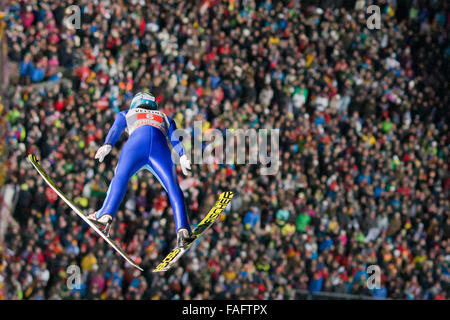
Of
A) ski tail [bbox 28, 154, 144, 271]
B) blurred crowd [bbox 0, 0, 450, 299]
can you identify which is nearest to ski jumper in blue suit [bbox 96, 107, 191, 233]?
ski tail [bbox 28, 154, 144, 271]

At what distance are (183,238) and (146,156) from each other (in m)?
0.97

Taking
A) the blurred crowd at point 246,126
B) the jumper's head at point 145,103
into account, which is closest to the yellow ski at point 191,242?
the jumper's head at point 145,103

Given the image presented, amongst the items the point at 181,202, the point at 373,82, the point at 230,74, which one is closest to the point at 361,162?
the point at 373,82

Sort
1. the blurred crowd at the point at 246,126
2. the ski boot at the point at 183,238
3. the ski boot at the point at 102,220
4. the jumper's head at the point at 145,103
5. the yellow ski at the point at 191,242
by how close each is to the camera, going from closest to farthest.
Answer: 1. the ski boot at the point at 102,220
2. the ski boot at the point at 183,238
3. the yellow ski at the point at 191,242
4. the jumper's head at the point at 145,103
5. the blurred crowd at the point at 246,126

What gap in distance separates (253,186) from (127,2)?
161 inches

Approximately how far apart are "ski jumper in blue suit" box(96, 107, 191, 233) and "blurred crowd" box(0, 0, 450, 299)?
4873mm

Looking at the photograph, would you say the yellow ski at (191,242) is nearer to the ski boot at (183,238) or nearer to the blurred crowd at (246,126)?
the ski boot at (183,238)

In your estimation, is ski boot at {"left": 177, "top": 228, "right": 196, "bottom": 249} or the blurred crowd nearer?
ski boot at {"left": 177, "top": 228, "right": 196, "bottom": 249}

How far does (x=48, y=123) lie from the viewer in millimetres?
15492

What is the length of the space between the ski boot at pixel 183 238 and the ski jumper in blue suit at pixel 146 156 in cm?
6

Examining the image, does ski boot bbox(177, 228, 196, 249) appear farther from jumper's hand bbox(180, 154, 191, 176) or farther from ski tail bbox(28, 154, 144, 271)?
jumper's hand bbox(180, 154, 191, 176)

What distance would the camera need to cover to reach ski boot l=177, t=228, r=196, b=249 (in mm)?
9891

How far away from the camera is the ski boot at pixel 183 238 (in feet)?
32.4

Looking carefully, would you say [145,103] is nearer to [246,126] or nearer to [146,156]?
[146,156]
